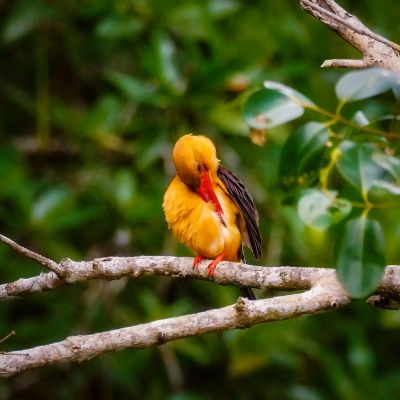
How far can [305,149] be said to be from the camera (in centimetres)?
328

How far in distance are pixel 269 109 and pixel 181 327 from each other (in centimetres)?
76

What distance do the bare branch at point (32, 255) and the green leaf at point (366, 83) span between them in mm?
993

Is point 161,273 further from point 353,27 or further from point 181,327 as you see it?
point 353,27

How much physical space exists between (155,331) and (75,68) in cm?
386

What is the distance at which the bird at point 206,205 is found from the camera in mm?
3902

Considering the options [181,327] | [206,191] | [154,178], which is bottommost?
[154,178]

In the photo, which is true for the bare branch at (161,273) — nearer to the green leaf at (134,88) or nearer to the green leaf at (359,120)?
the green leaf at (359,120)

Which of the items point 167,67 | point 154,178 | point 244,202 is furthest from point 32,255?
point 154,178

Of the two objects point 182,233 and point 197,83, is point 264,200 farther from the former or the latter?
point 182,233

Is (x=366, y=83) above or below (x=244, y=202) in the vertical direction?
above

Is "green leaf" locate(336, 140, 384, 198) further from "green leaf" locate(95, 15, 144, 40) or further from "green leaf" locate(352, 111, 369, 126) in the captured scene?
"green leaf" locate(95, 15, 144, 40)

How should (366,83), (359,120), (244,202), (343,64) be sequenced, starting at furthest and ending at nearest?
(244,202) → (359,120) → (366,83) → (343,64)

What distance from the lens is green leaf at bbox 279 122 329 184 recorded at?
3273mm

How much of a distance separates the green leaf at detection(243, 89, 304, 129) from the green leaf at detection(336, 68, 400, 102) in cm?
16
